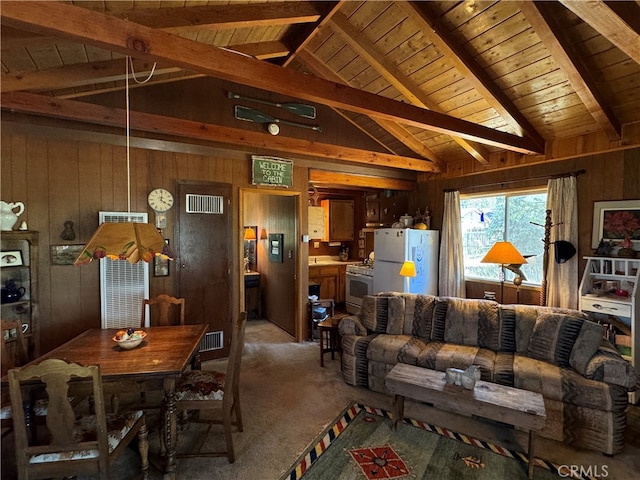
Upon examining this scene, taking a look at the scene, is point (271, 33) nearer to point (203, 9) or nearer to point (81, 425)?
point (203, 9)

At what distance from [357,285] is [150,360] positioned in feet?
13.6

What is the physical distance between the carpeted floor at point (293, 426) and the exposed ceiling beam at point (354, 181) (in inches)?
100

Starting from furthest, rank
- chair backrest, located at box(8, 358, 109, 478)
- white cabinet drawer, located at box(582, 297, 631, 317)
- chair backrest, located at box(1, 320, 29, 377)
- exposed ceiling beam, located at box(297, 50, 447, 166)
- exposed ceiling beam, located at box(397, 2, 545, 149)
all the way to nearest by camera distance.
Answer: exposed ceiling beam, located at box(297, 50, 447, 166)
white cabinet drawer, located at box(582, 297, 631, 317)
exposed ceiling beam, located at box(397, 2, 545, 149)
chair backrest, located at box(1, 320, 29, 377)
chair backrest, located at box(8, 358, 109, 478)

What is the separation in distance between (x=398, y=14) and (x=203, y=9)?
176 centimetres

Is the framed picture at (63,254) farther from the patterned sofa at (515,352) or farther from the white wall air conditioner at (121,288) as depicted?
the patterned sofa at (515,352)

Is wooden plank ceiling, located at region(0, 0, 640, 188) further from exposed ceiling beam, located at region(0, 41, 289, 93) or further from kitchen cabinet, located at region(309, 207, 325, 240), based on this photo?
kitchen cabinet, located at region(309, 207, 325, 240)

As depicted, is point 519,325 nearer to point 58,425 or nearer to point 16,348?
point 58,425

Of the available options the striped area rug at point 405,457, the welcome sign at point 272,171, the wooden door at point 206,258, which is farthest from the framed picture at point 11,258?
the striped area rug at point 405,457

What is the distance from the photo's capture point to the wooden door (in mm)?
3830

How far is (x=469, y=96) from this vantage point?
3738 mm

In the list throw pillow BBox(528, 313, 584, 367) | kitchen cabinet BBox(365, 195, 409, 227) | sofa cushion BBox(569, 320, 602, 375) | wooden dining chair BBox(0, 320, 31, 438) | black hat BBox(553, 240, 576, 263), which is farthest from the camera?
kitchen cabinet BBox(365, 195, 409, 227)

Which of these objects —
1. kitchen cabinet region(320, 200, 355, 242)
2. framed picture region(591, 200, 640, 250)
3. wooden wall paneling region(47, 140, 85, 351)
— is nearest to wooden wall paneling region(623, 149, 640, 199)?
framed picture region(591, 200, 640, 250)

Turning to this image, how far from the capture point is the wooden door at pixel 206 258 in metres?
3.83

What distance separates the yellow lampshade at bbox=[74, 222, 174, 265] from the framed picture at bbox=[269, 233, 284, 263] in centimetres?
310
